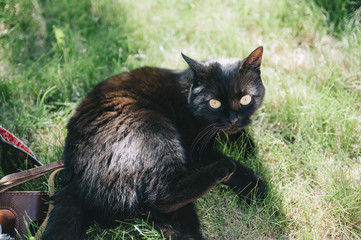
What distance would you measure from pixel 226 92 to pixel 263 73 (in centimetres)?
91

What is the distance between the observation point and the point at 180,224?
1.86 m

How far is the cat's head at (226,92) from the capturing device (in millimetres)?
2154

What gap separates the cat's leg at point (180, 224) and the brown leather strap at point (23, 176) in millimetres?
739

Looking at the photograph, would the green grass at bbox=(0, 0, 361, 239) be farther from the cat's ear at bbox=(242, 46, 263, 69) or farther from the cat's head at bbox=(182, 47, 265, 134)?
the cat's ear at bbox=(242, 46, 263, 69)

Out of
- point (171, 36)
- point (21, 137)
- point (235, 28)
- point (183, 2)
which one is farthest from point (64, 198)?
point (183, 2)

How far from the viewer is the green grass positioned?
6.65 ft

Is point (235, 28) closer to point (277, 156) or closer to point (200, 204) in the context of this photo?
point (277, 156)

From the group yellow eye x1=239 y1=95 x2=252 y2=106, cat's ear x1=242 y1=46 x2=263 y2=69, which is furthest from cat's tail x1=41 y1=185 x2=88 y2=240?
cat's ear x1=242 y1=46 x2=263 y2=69

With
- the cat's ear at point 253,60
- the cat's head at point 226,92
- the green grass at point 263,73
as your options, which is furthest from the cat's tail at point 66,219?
the cat's ear at point 253,60

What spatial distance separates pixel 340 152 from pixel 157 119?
4.35ft

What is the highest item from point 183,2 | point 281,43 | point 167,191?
point 183,2

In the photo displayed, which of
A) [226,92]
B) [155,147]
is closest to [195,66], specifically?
[226,92]

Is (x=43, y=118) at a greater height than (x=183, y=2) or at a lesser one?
lesser

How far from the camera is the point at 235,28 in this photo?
3301mm
